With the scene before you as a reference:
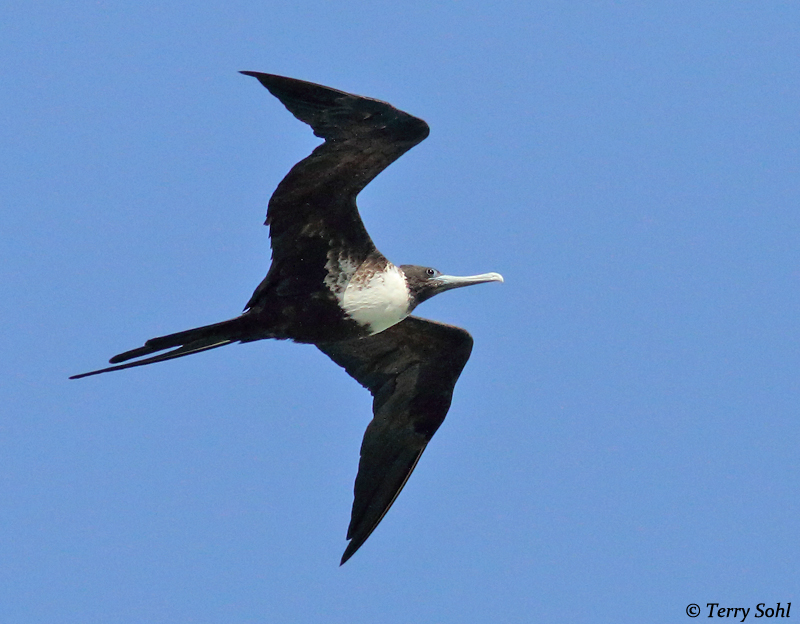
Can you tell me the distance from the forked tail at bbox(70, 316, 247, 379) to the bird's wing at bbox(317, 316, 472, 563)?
105 cm

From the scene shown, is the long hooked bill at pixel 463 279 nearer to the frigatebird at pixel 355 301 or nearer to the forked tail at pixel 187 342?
the frigatebird at pixel 355 301

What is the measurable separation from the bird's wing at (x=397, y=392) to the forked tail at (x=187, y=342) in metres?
1.05

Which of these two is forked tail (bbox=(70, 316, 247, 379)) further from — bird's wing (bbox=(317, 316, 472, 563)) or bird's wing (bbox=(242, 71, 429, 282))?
bird's wing (bbox=(317, 316, 472, 563))

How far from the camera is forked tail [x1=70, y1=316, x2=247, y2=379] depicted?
19.6 ft

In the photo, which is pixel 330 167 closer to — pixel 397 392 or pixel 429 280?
pixel 429 280

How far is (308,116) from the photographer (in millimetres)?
5871

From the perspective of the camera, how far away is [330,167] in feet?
19.9

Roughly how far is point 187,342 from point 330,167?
44.7 inches

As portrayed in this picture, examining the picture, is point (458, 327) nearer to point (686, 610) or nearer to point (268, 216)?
point (268, 216)

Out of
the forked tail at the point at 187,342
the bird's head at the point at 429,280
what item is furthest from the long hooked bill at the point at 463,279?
the forked tail at the point at 187,342

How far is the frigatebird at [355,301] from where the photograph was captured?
591 cm

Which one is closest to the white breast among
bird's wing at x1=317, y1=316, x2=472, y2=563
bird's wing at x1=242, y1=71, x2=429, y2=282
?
bird's wing at x1=242, y1=71, x2=429, y2=282

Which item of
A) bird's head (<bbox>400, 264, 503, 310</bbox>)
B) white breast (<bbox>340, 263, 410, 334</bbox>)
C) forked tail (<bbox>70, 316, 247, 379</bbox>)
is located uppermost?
bird's head (<bbox>400, 264, 503, 310</bbox>)

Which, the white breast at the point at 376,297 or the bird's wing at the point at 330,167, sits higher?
the bird's wing at the point at 330,167
